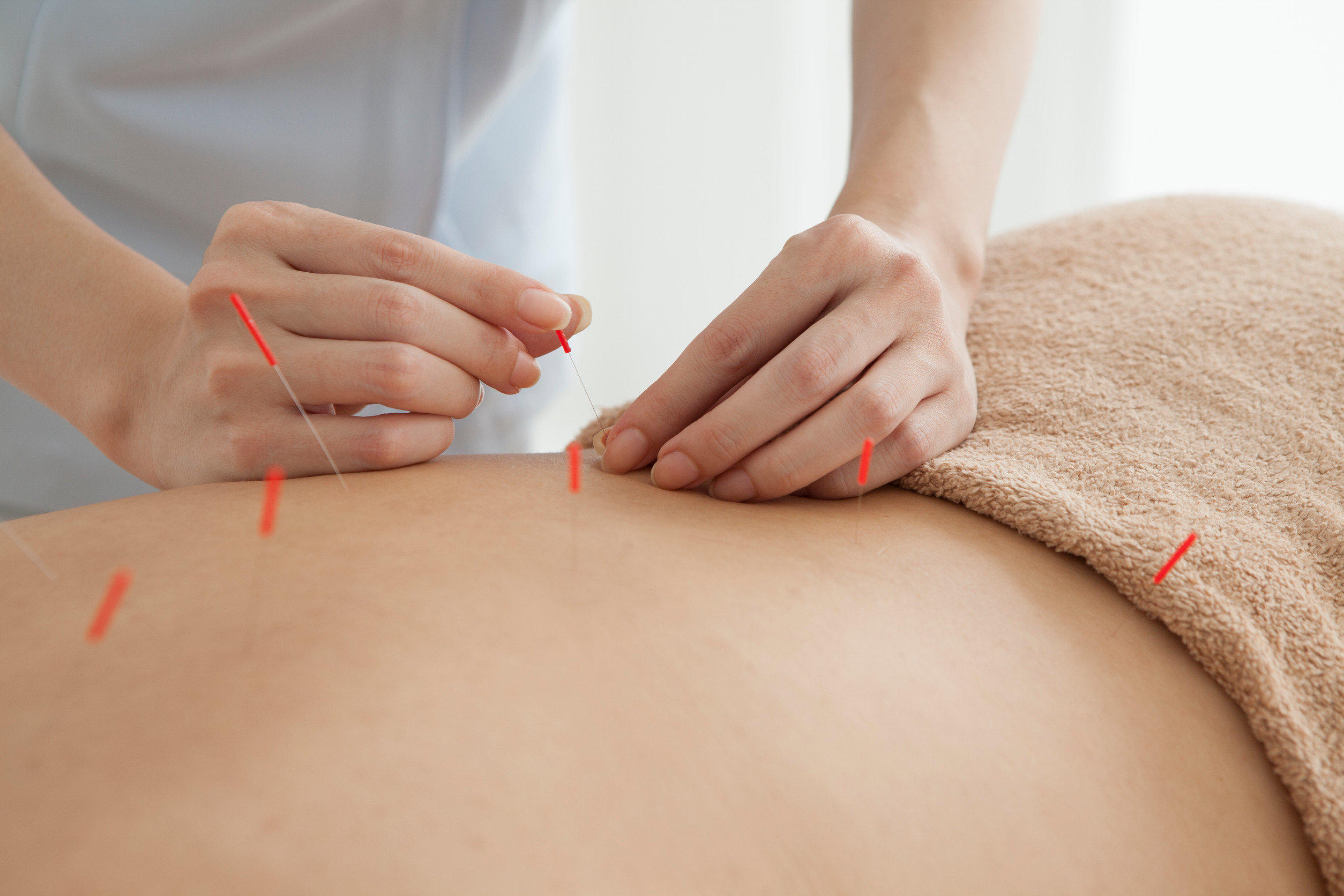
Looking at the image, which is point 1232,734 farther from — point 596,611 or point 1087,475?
point 596,611

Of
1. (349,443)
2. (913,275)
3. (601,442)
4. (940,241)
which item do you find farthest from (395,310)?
(940,241)

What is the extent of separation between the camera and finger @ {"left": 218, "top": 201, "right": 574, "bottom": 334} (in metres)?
0.76

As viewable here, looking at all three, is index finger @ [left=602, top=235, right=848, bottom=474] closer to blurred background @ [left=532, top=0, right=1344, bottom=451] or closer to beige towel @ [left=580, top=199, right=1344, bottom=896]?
beige towel @ [left=580, top=199, right=1344, bottom=896]

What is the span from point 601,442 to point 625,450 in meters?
0.05

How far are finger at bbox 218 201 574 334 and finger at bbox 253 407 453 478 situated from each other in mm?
119

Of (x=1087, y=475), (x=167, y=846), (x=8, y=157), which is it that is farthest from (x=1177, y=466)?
(x=8, y=157)

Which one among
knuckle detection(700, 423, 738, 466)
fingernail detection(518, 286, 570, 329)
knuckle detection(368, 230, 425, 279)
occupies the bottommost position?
knuckle detection(700, 423, 738, 466)

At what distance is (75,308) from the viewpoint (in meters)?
0.87

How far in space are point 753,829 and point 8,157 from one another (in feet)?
3.33

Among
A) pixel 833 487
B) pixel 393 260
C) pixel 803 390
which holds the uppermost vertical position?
pixel 393 260

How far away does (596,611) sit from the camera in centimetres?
57

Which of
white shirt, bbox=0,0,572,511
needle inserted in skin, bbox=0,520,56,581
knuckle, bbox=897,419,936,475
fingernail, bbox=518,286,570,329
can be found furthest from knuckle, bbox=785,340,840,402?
white shirt, bbox=0,0,572,511

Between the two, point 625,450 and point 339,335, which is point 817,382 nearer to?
point 625,450

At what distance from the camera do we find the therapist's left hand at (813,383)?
753 mm
